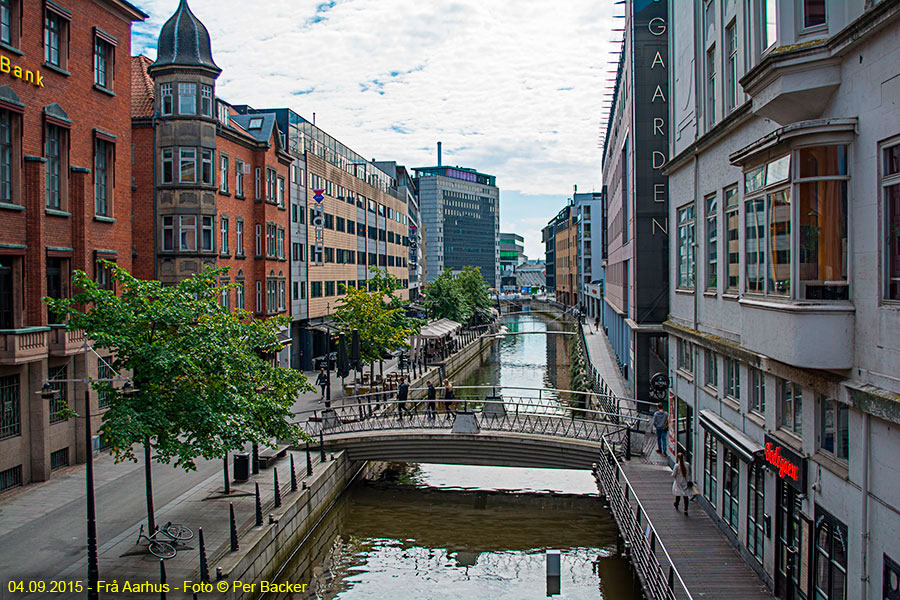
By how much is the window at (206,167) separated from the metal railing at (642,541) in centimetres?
2216

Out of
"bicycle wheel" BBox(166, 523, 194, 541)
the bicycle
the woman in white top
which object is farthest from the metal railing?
"bicycle wheel" BBox(166, 523, 194, 541)

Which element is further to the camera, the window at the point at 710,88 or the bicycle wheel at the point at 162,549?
the window at the point at 710,88

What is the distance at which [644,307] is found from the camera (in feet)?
114

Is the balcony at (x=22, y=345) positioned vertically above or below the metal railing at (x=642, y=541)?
above

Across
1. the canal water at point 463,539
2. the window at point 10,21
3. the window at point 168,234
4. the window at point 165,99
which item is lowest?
the canal water at point 463,539

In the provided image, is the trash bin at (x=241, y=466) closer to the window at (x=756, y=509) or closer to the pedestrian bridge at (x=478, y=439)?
the pedestrian bridge at (x=478, y=439)

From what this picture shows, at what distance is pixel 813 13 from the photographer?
10.3 metres

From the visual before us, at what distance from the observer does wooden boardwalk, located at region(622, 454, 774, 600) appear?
42.8 ft

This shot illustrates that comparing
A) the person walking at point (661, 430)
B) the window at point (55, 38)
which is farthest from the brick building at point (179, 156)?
the person walking at point (661, 430)

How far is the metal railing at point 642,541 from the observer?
12.7 meters

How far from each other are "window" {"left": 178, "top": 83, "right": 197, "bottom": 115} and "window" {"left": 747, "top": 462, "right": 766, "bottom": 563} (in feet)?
92.4

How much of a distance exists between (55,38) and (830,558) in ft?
77.6

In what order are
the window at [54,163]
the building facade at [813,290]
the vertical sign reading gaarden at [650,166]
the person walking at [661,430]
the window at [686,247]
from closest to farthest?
1. the building facade at [813,290]
2. the window at [686,247]
3. the window at [54,163]
4. the person walking at [661,430]
5. the vertical sign reading gaarden at [650,166]

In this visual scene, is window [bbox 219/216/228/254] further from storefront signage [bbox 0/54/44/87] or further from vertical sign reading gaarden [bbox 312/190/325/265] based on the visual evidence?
storefront signage [bbox 0/54/44/87]
